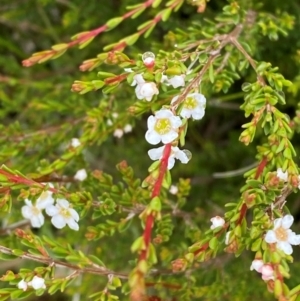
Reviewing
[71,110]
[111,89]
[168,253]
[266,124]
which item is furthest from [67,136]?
[266,124]

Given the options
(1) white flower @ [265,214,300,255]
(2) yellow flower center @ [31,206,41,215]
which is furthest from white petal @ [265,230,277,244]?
(2) yellow flower center @ [31,206,41,215]

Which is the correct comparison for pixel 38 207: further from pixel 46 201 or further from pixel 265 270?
pixel 265 270

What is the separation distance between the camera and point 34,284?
136 centimetres

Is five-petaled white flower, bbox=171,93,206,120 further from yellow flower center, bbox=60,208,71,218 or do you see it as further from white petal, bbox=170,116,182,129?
yellow flower center, bbox=60,208,71,218

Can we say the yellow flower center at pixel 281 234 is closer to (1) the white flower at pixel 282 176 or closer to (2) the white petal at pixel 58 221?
(1) the white flower at pixel 282 176

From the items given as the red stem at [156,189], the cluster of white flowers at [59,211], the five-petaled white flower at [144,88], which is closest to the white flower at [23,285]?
the cluster of white flowers at [59,211]

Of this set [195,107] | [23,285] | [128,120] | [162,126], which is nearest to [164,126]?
[162,126]

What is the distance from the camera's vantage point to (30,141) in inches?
78.1

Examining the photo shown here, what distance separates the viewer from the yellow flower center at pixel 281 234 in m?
1.25

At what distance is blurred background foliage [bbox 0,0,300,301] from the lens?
6.36 ft

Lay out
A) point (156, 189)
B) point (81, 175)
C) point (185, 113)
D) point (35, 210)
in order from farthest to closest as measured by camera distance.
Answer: point (81, 175), point (35, 210), point (185, 113), point (156, 189)

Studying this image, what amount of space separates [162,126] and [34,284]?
0.51 metres

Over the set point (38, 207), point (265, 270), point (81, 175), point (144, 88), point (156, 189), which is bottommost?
point (81, 175)

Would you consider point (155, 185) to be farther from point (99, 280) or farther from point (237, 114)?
point (237, 114)
